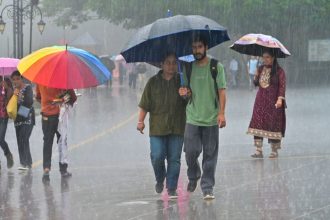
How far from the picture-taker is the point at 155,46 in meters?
8.37

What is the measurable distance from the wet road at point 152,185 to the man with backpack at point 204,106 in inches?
17.5

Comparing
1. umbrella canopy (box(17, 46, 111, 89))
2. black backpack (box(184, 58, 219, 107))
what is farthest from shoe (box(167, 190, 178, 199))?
umbrella canopy (box(17, 46, 111, 89))

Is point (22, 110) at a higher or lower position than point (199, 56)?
lower

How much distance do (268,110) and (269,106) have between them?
0.07 meters

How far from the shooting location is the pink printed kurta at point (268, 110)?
473 inches

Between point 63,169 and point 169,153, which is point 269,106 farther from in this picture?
point 169,153

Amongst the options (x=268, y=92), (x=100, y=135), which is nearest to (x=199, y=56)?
(x=268, y=92)

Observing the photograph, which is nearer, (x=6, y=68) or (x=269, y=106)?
(x=6, y=68)

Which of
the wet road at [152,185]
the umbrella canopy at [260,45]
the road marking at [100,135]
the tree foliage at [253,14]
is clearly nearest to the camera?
the wet road at [152,185]

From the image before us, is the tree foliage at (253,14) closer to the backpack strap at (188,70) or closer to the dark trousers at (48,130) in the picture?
the dark trousers at (48,130)

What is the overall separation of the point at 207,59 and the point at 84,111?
57.1 ft

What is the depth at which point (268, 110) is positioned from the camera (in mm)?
12172

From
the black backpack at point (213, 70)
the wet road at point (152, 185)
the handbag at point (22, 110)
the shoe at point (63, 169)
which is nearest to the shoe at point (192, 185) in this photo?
Result: the wet road at point (152, 185)

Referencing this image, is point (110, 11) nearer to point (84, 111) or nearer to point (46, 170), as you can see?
point (84, 111)
